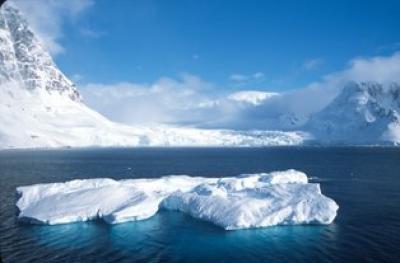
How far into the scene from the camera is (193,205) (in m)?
57.5

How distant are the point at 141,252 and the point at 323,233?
2117 centimetres

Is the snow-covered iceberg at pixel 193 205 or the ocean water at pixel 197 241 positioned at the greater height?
the snow-covered iceberg at pixel 193 205

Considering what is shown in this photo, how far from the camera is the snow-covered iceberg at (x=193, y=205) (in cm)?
5194

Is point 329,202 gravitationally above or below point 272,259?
above

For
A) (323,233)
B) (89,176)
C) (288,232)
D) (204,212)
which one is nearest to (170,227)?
(204,212)

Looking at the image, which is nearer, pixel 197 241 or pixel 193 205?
pixel 197 241

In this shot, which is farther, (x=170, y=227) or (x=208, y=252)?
(x=170, y=227)

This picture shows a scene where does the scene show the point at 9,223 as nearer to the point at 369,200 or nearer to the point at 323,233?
the point at 323,233

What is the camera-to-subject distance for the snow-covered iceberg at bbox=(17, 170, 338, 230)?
51938 millimetres

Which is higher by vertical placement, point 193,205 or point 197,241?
point 193,205

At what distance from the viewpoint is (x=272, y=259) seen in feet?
129

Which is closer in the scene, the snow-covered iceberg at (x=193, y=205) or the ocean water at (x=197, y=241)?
the ocean water at (x=197, y=241)

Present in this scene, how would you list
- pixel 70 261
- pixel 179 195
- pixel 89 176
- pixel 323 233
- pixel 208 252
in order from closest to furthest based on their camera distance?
1. pixel 70 261
2. pixel 208 252
3. pixel 323 233
4. pixel 179 195
5. pixel 89 176

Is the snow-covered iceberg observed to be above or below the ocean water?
above
